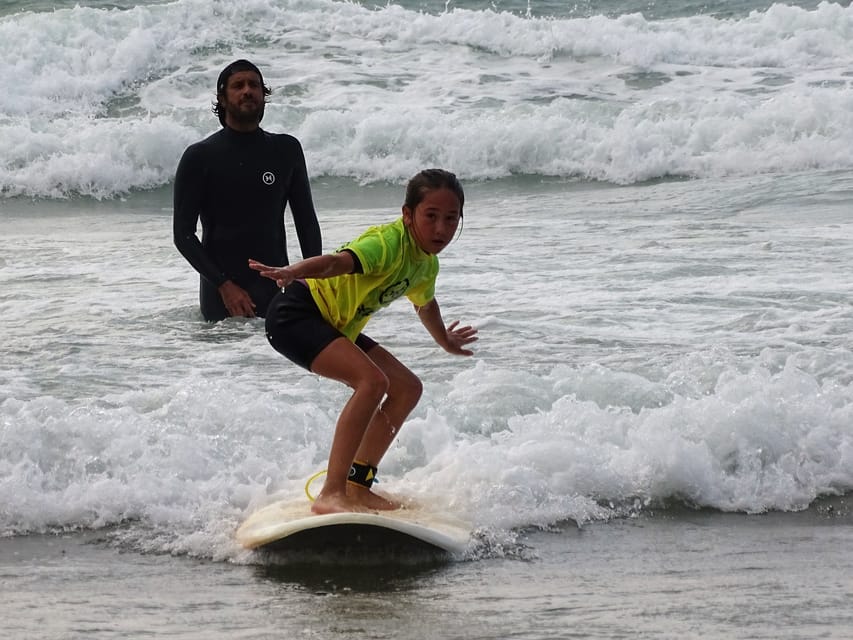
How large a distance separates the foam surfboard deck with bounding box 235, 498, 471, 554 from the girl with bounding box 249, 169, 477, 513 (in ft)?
0.40

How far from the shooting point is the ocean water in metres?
3.89

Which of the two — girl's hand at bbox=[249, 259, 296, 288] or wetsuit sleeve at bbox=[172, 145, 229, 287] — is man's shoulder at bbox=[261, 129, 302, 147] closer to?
wetsuit sleeve at bbox=[172, 145, 229, 287]

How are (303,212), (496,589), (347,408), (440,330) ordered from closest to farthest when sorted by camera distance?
1. (496,589)
2. (347,408)
3. (440,330)
4. (303,212)

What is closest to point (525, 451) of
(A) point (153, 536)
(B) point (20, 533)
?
(A) point (153, 536)

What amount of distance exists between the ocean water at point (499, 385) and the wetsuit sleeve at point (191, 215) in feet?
1.59

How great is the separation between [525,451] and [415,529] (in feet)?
3.43

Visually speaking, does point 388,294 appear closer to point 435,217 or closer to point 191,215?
point 435,217

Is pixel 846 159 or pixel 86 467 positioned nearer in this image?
pixel 86 467

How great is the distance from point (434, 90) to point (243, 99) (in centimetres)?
1131

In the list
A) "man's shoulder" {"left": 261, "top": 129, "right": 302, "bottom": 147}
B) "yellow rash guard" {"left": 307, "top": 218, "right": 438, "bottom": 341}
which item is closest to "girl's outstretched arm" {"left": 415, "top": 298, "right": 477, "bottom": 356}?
"yellow rash guard" {"left": 307, "top": 218, "right": 438, "bottom": 341}

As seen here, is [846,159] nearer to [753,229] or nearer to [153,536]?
[753,229]

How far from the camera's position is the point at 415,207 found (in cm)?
428

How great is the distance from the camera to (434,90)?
17.8 metres

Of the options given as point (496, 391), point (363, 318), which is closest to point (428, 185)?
point (363, 318)
